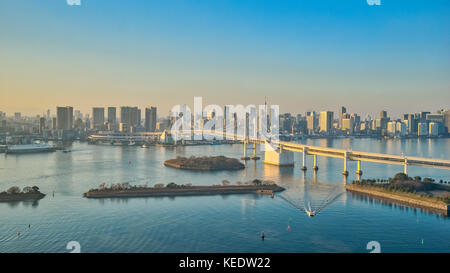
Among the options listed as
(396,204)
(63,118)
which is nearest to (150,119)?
(63,118)

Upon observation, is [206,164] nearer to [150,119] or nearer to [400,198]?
[400,198]

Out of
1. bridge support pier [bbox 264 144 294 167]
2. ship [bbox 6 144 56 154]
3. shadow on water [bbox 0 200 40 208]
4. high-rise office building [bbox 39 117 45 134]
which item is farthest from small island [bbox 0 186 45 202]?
high-rise office building [bbox 39 117 45 134]

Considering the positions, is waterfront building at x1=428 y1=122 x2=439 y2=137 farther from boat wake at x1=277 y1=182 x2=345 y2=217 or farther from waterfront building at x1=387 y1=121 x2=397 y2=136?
boat wake at x1=277 y1=182 x2=345 y2=217

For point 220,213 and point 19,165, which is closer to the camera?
point 220,213

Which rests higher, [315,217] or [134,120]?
[134,120]

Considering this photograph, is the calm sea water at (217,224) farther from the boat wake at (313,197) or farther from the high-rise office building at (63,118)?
the high-rise office building at (63,118)

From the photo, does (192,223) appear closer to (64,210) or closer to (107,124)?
(64,210)

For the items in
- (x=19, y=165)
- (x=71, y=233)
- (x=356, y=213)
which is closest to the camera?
(x=71, y=233)

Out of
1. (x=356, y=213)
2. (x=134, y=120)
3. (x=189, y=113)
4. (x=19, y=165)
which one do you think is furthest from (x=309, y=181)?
(x=134, y=120)
